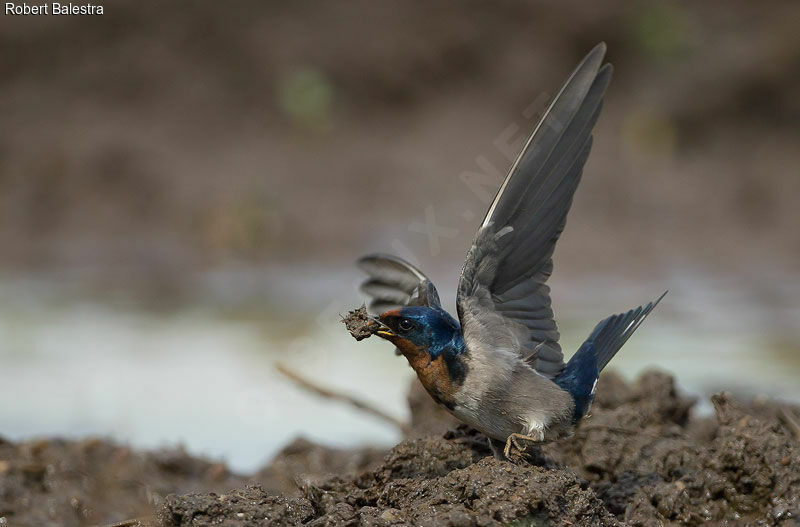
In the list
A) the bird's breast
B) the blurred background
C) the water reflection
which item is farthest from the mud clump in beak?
the blurred background

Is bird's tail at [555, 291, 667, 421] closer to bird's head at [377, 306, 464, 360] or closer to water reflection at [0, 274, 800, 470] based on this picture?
bird's head at [377, 306, 464, 360]

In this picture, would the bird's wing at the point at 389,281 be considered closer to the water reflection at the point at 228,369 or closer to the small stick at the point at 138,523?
the small stick at the point at 138,523

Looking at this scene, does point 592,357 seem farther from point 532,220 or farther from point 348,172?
point 348,172

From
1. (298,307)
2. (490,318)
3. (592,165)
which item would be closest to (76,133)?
(298,307)

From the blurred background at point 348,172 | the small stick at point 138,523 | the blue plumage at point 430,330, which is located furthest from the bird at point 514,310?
the blurred background at point 348,172

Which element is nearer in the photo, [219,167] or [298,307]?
[298,307]

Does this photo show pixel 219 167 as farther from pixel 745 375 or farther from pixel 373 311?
pixel 373 311
